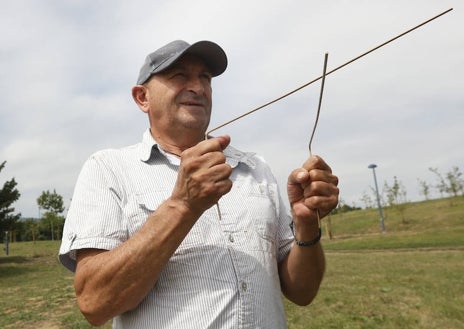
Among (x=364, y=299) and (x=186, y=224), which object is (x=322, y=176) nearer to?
(x=186, y=224)

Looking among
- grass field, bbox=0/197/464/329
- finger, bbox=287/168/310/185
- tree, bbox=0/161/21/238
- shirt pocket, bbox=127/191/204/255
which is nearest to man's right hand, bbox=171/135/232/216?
shirt pocket, bbox=127/191/204/255

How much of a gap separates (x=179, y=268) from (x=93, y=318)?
17.8 inches

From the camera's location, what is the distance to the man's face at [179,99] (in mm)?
2438

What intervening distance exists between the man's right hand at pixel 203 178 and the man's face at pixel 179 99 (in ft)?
2.19

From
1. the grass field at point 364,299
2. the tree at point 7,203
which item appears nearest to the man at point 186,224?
the grass field at point 364,299

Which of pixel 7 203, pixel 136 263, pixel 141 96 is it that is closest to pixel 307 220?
pixel 136 263

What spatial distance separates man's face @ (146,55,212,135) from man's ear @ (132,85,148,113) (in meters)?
0.08

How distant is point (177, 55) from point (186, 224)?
1.12m

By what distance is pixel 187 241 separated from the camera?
2.03 metres

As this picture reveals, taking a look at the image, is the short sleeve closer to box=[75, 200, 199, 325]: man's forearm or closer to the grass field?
box=[75, 200, 199, 325]: man's forearm

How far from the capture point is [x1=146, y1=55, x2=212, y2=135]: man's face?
244 centimetres

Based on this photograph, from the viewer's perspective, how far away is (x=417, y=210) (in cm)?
4866

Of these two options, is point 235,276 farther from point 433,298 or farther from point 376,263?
point 376,263

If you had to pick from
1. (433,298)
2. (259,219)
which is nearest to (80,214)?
(259,219)
